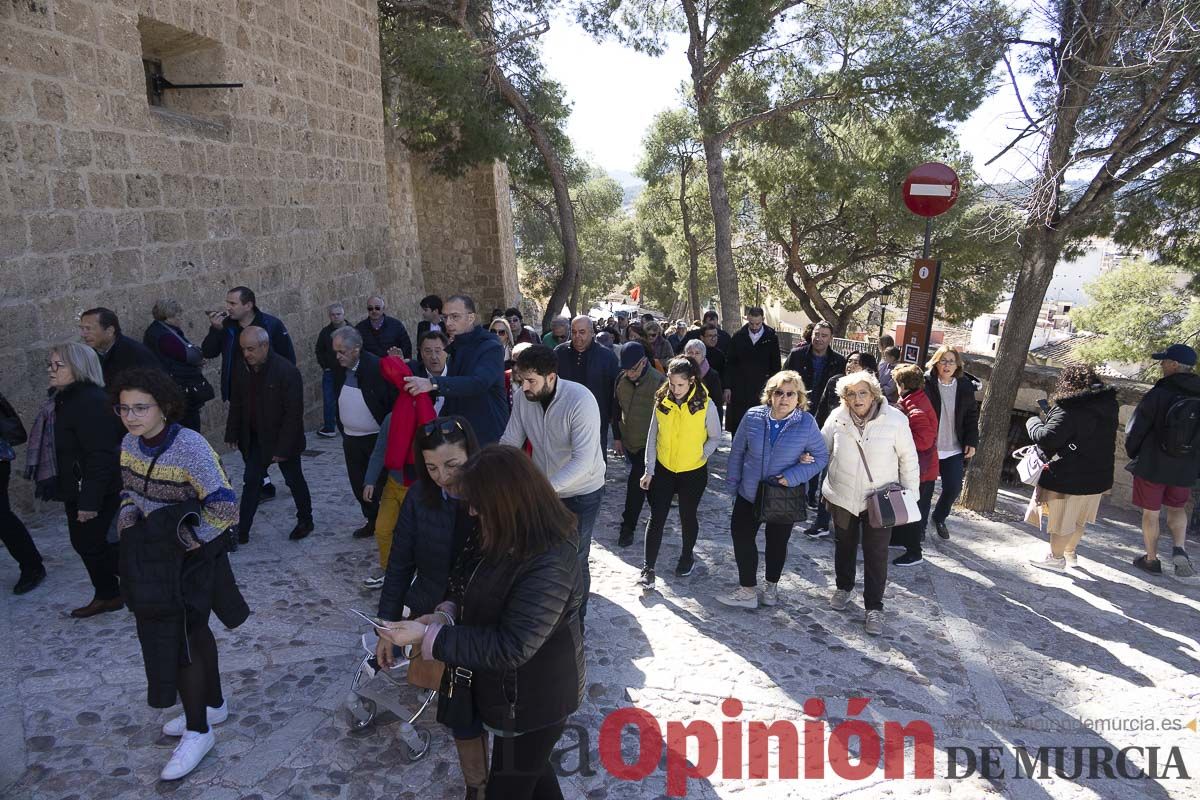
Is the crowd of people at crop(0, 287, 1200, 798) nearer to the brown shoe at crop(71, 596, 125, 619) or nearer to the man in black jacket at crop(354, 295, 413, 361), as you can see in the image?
the brown shoe at crop(71, 596, 125, 619)

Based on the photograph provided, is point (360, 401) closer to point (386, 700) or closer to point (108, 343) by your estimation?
point (108, 343)

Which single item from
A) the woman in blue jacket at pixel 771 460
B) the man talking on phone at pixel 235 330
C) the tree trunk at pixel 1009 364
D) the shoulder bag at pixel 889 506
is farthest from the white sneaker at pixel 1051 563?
the man talking on phone at pixel 235 330

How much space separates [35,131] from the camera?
16.8ft

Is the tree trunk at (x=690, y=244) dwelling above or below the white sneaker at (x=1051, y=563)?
above

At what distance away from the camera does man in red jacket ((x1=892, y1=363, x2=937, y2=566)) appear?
506 centimetres

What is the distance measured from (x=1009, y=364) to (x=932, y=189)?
186 centimetres

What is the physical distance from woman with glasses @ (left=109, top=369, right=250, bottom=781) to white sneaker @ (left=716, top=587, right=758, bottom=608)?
2.94 m

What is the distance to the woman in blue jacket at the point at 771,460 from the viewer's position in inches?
166

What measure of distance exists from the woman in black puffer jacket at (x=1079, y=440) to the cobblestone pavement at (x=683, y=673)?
0.60 meters

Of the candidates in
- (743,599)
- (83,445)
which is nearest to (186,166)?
(83,445)

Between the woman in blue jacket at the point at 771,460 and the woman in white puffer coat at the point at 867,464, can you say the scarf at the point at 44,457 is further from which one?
the woman in white puffer coat at the point at 867,464

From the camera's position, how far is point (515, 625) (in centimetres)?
203

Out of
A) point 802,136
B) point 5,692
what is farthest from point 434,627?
point 802,136

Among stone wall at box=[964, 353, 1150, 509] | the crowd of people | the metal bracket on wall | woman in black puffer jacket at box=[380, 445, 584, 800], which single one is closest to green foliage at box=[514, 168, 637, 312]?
the metal bracket on wall
